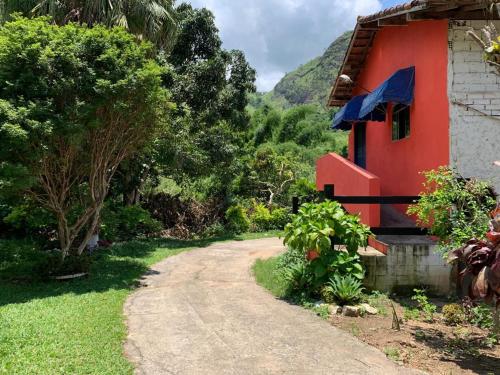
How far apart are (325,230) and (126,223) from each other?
32.0 ft

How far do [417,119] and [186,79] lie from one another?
10.6 m

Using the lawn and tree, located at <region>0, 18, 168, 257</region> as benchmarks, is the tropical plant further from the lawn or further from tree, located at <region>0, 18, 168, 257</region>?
tree, located at <region>0, 18, 168, 257</region>

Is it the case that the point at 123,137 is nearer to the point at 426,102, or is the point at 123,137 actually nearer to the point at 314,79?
the point at 426,102

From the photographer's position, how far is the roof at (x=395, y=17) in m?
7.76

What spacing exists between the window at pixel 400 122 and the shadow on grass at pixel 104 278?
23.2ft

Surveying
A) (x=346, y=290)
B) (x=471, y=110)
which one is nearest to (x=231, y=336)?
(x=346, y=290)

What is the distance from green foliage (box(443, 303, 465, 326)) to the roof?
467 centimetres

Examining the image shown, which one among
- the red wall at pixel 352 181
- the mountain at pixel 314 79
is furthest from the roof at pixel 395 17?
the mountain at pixel 314 79

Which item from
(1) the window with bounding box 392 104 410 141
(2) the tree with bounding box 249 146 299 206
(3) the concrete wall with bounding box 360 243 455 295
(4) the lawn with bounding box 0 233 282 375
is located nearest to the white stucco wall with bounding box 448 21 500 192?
(3) the concrete wall with bounding box 360 243 455 295

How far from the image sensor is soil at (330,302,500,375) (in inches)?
195

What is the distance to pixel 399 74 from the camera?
9.73m

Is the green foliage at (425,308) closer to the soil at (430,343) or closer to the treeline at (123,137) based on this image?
the soil at (430,343)

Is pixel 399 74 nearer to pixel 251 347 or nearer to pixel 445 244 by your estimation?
pixel 445 244


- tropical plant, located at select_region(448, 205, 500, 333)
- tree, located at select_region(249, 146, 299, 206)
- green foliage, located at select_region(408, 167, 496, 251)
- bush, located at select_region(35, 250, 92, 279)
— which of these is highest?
tree, located at select_region(249, 146, 299, 206)
